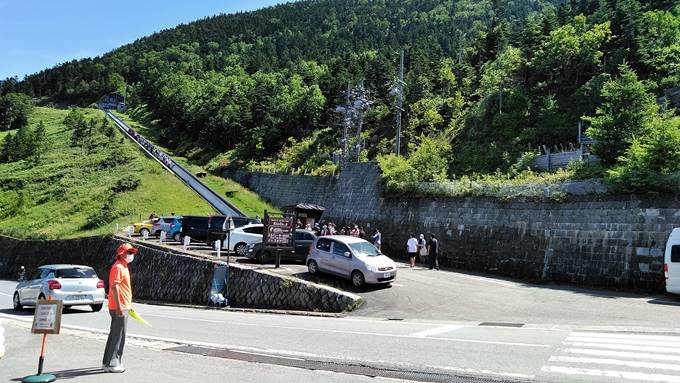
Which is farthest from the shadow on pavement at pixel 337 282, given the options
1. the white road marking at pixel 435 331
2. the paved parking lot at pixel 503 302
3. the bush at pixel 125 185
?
the bush at pixel 125 185

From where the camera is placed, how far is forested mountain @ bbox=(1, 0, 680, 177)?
36.8 metres

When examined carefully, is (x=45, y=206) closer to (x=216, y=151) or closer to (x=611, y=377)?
(x=216, y=151)

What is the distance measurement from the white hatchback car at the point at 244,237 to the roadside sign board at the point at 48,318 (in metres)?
18.7

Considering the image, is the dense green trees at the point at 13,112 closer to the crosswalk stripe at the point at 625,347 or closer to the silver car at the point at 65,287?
the silver car at the point at 65,287

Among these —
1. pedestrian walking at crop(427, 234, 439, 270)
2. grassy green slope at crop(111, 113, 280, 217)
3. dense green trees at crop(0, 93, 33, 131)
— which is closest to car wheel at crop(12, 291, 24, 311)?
pedestrian walking at crop(427, 234, 439, 270)

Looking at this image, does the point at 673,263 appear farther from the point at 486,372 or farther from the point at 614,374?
the point at 486,372

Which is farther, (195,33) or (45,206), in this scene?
(195,33)

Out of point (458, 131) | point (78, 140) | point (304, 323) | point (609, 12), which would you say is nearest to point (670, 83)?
point (458, 131)

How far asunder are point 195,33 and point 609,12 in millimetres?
173797

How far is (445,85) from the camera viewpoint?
198 feet

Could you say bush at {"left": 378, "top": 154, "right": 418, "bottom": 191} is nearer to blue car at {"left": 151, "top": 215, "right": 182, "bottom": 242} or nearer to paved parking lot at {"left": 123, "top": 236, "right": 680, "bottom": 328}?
paved parking lot at {"left": 123, "top": 236, "right": 680, "bottom": 328}

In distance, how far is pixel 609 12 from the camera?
50.2 metres

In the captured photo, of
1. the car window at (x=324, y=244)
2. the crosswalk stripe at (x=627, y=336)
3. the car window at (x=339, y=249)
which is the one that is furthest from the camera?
the car window at (x=324, y=244)

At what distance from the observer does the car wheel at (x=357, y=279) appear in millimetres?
18797
